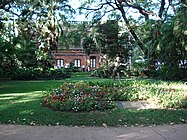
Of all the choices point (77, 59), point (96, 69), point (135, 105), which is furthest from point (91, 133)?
point (77, 59)

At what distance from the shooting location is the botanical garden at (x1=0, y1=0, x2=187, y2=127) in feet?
20.7

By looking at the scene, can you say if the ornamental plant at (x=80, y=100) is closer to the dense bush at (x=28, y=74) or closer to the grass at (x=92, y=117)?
the grass at (x=92, y=117)

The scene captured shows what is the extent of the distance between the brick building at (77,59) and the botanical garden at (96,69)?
14.1 metres

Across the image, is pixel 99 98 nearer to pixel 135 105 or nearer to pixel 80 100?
pixel 80 100

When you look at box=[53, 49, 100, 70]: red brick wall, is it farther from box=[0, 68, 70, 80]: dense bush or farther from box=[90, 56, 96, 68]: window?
box=[0, 68, 70, 80]: dense bush

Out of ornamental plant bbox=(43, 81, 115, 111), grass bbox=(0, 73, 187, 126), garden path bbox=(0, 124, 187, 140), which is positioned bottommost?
garden path bbox=(0, 124, 187, 140)

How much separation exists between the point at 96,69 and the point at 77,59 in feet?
73.8

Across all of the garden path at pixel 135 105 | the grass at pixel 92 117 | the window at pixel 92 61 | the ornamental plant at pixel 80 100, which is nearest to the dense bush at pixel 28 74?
the ornamental plant at pixel 80 100

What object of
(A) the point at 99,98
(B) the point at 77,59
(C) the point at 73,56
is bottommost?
(A) the point at 99,98

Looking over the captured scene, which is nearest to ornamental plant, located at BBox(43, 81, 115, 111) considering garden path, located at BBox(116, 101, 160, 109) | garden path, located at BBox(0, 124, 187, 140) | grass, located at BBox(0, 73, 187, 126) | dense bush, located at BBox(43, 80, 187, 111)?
dense bush, located at BBox(43, 80, 187, 111)

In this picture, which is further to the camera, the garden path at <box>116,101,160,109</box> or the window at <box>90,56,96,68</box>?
the window at <box>90,56,96,68</box>

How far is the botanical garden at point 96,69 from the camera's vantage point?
20.7 feet

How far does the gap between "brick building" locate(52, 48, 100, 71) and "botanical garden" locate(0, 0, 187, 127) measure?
46.4ft

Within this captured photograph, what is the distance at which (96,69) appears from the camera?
79.3ft
